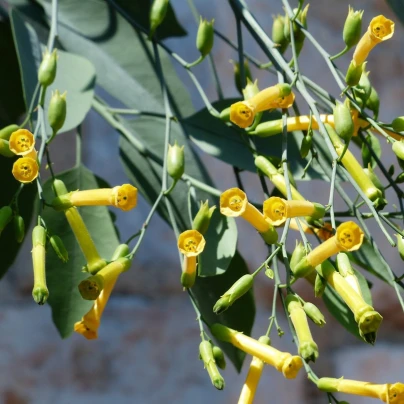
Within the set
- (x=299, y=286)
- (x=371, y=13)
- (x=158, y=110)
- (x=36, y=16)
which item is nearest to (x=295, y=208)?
(x=158, y=110)

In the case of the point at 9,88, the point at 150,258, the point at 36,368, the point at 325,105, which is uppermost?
the point at 325,105

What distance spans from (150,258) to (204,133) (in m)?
0.65

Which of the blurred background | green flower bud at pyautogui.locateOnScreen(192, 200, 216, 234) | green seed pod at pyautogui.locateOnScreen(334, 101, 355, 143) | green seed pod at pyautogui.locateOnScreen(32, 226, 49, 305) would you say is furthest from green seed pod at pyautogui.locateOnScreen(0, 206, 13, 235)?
A: the blurred background

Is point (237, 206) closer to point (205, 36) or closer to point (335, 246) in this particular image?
point (335, 246)

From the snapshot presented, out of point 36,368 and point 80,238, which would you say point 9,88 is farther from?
point 36,368

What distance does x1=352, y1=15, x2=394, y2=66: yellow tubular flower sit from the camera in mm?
489

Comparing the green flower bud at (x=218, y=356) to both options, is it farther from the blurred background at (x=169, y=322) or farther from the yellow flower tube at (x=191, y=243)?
the blurred background at (x=169, y=322)

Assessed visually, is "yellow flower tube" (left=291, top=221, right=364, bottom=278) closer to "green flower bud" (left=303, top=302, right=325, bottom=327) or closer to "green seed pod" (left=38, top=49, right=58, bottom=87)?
"green flower bud" (left=303, top=302, right=325, bottom=327)

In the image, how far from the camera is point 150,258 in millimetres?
1292

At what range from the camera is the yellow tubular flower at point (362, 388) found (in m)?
0.42

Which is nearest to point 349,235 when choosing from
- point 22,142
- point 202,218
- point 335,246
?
point 335,246

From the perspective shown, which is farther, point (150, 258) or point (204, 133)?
point (150, 258)

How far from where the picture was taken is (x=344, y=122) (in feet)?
1.56

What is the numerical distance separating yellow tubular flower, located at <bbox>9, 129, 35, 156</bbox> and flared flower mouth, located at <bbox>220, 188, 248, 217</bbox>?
132mm
